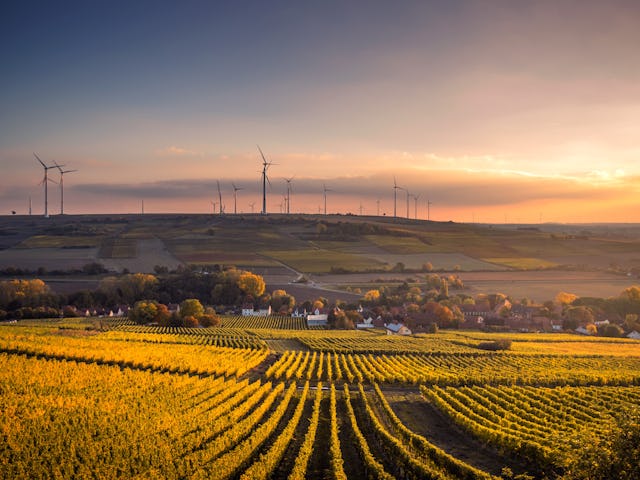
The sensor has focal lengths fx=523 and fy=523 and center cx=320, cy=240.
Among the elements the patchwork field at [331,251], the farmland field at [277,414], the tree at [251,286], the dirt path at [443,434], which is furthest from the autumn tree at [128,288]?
the dirt path at [443,434]

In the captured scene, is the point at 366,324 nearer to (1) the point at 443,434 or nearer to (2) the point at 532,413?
(2) the point at 532,413

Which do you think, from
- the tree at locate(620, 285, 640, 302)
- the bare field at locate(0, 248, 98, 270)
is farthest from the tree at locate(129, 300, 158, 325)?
the tree at locate(620, 285, 640, 302)

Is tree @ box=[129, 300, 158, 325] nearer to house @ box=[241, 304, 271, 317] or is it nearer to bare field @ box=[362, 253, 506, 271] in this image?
house @ box=[241, 304, 271, 317]

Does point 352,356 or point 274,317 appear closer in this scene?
point 352,356

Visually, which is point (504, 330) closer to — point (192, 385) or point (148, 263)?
point (192, 385)

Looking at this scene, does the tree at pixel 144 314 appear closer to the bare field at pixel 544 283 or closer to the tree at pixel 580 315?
the bare field at pixel 544 283

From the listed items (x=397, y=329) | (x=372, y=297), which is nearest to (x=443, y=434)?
(x=397, y=329)

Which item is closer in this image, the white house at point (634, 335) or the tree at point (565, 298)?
the white house at point (634, 335)

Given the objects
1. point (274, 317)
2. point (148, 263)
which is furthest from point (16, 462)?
point (148, 263)
